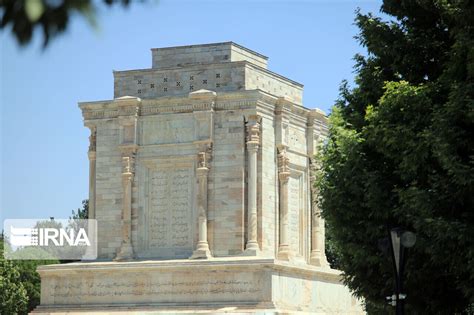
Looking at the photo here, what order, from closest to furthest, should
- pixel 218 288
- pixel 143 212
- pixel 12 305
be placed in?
pixel 218 288
pixel 143 212
pixel 12 305

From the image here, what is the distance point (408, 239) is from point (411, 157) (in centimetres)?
315

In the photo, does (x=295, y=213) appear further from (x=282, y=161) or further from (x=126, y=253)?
(x=126, y=253)

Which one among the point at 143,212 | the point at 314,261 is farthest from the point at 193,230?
the point at 314,261

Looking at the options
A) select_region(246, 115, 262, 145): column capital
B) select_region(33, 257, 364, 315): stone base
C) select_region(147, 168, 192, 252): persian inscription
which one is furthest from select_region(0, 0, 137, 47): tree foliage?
select_region(147, 168, 192, 252): persian inscription

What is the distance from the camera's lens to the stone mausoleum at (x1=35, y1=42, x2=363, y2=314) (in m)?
32.6

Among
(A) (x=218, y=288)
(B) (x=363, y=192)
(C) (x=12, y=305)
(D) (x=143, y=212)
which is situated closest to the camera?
(B) (x=363, y=192)

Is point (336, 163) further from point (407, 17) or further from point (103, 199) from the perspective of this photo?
point (103, 199)

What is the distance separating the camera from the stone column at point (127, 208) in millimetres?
34156

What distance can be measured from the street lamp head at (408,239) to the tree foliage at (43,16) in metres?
12.9

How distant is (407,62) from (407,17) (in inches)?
54.4

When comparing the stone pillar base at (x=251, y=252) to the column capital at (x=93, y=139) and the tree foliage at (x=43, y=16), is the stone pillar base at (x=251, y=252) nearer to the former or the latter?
the column capital at (x=93, y=139)

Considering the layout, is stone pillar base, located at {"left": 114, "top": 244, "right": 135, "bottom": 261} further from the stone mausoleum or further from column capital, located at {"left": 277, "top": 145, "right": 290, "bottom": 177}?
column capital, located at {"left": 277, "top": 145, "right": 290, "bottom": 177}

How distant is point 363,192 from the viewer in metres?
19.5

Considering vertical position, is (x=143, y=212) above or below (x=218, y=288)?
above
